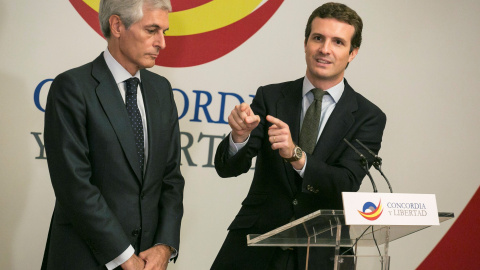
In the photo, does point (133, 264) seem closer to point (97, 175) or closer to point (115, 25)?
point (97, 175)

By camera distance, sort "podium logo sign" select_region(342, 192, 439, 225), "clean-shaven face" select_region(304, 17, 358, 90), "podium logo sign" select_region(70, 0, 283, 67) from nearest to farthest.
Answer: "podium logo sign" select_region(342, 192, 439, 225) → "clean-shaven face" select_region(304, 17, 358, 90) → "podium logo sign" select_region(70, 0, 283, 67)

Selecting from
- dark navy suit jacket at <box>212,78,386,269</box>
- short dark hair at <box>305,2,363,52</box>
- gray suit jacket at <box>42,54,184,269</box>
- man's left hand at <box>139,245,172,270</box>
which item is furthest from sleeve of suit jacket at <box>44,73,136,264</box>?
short dark hair at <box>305,2,363,52</box>

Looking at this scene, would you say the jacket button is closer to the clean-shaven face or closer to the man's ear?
the man's ear

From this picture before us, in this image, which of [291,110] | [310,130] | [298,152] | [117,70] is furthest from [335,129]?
[117,70]

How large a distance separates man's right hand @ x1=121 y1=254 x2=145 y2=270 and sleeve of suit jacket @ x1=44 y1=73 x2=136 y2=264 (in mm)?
62

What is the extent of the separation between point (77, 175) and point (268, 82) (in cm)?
204

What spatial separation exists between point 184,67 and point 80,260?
1.87 m

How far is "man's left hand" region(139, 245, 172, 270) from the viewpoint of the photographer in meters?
2.64

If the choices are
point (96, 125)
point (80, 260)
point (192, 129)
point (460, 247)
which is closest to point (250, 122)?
point (96, 125)

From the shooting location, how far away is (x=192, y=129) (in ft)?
13.7

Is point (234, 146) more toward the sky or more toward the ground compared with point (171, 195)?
more toward the sky

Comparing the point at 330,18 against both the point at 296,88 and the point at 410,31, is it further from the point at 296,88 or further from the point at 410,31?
the point at 410,31

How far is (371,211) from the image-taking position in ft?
6.97

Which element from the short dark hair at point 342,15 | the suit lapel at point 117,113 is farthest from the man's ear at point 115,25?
the short dark hair at point 342,15
